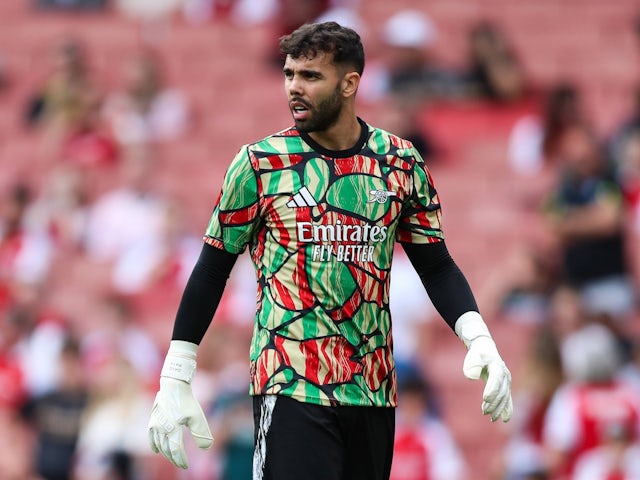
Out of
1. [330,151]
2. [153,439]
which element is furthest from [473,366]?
[153,439]

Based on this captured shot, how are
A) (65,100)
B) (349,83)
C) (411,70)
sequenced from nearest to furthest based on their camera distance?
(349,83) < (411,70) < (65,100)

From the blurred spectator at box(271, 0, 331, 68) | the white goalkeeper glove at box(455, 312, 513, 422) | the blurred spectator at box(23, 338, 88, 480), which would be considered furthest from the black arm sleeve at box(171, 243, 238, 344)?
the blurred spectator at box(271, 0, 331, 68)

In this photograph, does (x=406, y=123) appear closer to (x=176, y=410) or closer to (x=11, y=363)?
(x=11, y=363)

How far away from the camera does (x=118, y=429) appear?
1030 cm

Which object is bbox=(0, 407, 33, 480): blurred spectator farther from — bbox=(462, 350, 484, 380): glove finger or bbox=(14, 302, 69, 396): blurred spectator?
bbox=(462, 350, 484, 380): glove finger

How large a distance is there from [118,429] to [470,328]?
241 inches

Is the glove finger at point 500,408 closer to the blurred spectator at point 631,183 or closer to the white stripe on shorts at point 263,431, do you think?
the white stripe on shorts at point 263,431

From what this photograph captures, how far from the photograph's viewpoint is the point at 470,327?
463cm

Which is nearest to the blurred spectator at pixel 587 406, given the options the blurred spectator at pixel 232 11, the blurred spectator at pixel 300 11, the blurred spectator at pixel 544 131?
the blurred spectator at pixel 544 131

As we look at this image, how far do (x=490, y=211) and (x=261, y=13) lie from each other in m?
4.28

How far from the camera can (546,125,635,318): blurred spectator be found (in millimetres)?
10266

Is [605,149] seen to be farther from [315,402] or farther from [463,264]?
[315,402]

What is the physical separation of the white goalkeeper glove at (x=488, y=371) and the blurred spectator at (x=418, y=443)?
5.03m

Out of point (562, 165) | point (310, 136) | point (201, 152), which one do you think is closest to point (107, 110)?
point (201, 152)
